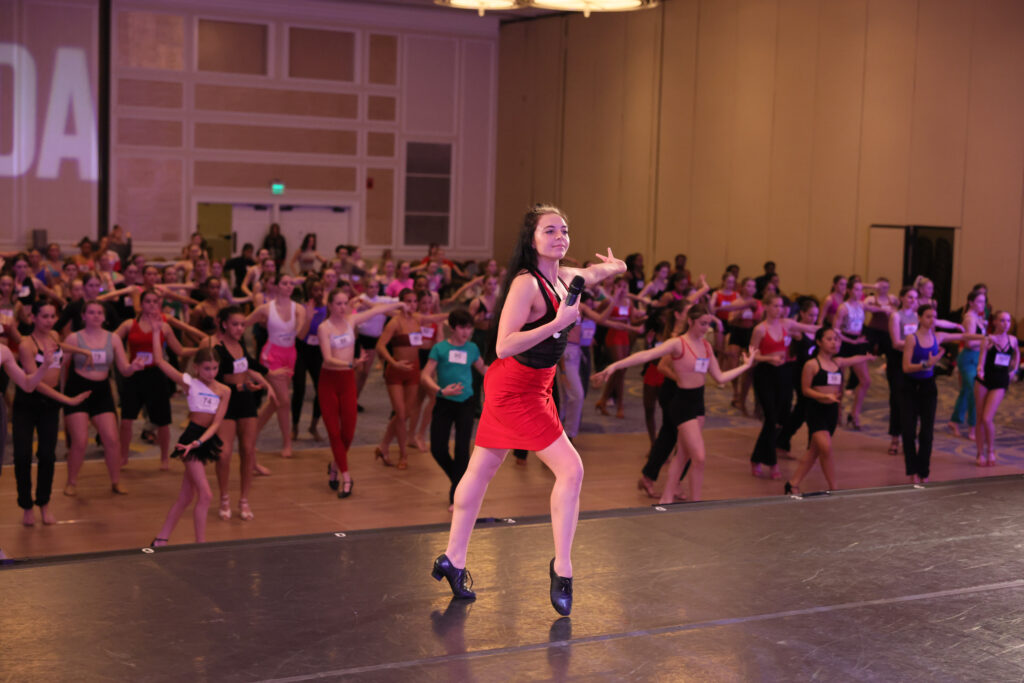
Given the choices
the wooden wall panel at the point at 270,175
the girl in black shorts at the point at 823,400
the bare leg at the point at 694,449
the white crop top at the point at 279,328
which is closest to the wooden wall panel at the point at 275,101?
the wooden wall panel at the point at 270,175

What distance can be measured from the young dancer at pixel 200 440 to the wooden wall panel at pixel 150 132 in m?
14.9

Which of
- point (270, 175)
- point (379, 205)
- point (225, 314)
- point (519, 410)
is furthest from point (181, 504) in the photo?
point (379, 205)

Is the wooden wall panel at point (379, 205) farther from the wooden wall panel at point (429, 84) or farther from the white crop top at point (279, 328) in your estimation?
the white crop top at point (279, 328)

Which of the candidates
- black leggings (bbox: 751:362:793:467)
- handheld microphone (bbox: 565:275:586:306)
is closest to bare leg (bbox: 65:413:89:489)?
handheld microphone (bbox: 565:275:586:306)

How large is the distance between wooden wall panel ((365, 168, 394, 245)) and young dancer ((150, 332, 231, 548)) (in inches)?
636

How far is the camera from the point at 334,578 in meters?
4.46

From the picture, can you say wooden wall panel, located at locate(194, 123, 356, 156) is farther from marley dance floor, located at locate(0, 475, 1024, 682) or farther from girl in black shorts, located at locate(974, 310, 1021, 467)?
marley dance floor, located at locate(0, 475, 1024, 682)

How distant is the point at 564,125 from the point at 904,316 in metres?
13.2

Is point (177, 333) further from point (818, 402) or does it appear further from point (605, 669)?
point (605, 669)

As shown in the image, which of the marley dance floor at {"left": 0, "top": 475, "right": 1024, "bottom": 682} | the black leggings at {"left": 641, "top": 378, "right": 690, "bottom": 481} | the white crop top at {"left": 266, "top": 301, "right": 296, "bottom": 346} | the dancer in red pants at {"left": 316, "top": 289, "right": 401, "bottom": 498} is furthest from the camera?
the white crop top at {"left": 266, "top": 301, "right": 296, "bottom": 346}

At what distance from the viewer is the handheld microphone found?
3.77 m

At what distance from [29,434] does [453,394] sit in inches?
107

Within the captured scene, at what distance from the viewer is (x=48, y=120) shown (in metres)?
19.9

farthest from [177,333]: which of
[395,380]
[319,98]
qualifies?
[319,98]
